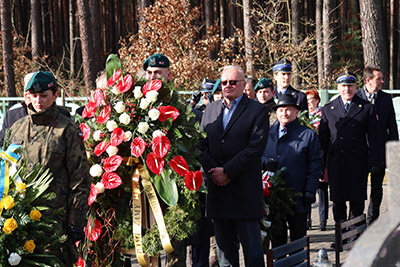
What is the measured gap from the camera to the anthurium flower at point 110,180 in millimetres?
5656

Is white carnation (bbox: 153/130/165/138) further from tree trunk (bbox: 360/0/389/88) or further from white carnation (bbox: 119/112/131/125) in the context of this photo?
tree trunk (bbox: 360/0/389/88)

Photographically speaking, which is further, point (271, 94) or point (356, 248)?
point (271, 94)

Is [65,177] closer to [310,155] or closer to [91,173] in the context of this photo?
[91,173]

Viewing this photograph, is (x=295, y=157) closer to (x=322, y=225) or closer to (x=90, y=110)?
(x=90, y=110)

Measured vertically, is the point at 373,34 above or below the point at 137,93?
above

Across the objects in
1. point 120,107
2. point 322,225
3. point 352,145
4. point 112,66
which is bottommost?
point 322,225

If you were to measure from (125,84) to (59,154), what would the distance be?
925mm

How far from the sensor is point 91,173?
225 inches

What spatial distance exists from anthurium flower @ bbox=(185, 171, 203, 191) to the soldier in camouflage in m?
0.84

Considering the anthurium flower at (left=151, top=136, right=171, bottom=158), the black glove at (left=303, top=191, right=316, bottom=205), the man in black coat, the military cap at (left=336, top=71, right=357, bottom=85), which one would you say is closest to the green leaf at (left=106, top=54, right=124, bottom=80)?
the anthurium flower at (left=151, top=136, right=171, bottom=158)

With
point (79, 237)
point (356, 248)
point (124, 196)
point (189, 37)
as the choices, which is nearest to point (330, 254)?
point (124, 196)

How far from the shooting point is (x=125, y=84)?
5.80m

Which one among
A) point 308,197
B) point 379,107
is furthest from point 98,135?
point 379,107

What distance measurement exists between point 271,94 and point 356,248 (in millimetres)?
6204
